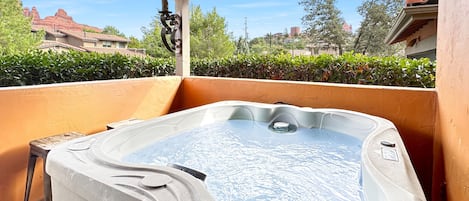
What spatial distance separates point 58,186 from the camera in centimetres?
144

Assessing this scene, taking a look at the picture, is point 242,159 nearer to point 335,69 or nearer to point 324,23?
point 335,69

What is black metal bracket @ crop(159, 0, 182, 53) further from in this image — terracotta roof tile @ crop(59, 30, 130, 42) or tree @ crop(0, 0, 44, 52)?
terracotta roof tile @ crop(59, 30, 130, 42)

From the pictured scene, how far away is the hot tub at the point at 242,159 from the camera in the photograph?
1.25 meters

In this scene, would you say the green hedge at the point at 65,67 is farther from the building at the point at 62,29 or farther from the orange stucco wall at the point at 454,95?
the building at the point at 62,29

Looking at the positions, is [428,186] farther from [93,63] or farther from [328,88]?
[93,63]

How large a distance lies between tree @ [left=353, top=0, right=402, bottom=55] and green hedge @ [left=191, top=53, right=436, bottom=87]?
15.2ft

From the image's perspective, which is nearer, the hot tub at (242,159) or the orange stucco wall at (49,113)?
the hot tub at (242,159)

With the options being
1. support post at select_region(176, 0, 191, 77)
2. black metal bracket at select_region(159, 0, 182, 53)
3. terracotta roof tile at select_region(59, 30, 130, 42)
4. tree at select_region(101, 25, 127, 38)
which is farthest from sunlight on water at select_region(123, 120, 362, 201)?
tree at select_region(101, 25, 127, 38)

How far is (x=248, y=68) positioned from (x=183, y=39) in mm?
1072

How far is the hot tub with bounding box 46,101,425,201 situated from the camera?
125cm

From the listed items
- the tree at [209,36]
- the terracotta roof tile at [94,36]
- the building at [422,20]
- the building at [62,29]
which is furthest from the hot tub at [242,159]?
the terracotta roof tile at [94,36]

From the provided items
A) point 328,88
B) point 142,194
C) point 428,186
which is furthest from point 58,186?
point 428,186

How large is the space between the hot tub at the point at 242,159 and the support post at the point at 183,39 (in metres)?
1.10

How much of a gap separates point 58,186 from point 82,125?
1.23m
